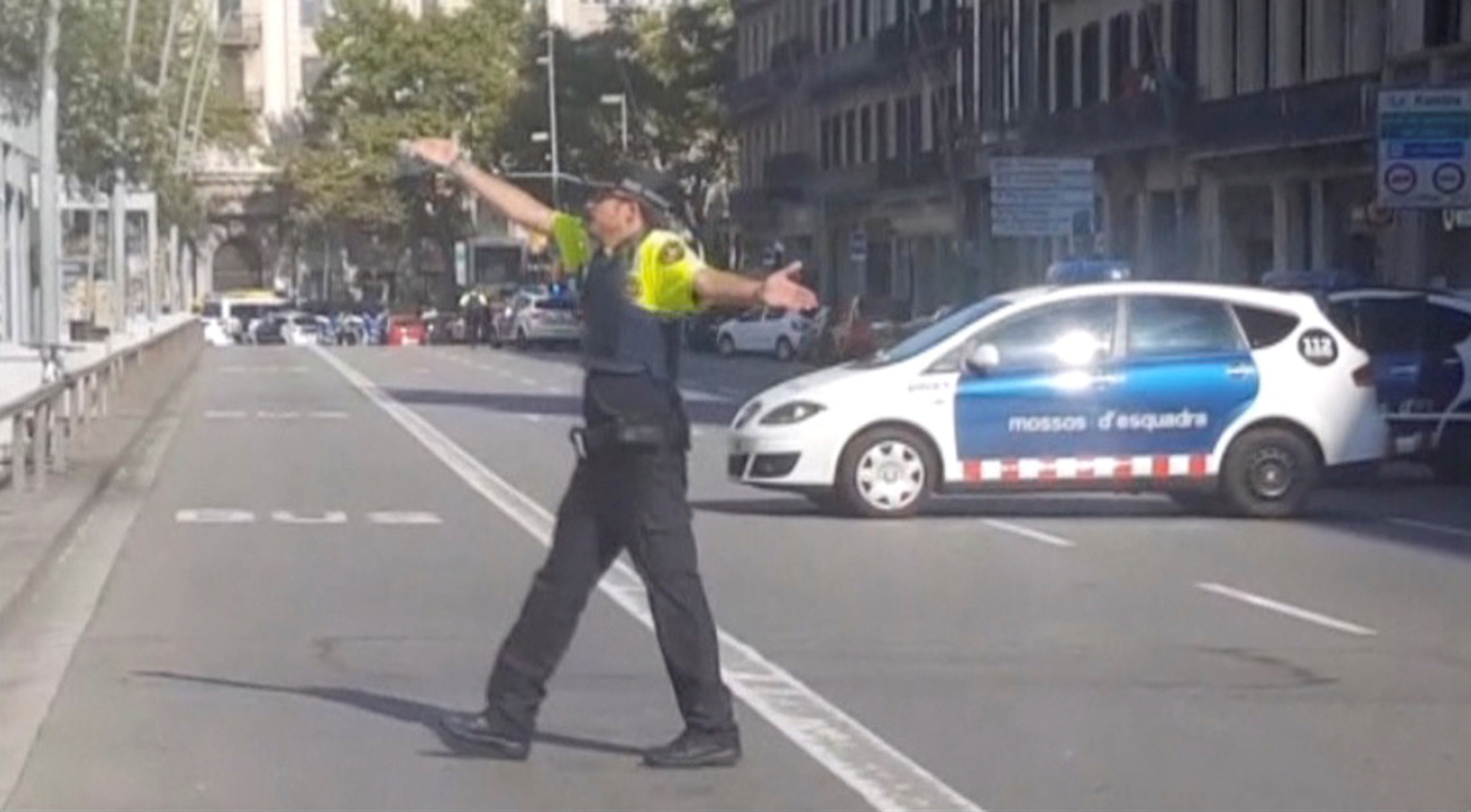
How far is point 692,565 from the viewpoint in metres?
11.6

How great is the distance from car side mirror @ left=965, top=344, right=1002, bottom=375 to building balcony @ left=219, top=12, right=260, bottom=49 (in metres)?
90.9

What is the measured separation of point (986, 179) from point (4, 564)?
5355 cm

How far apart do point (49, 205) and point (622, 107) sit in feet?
225

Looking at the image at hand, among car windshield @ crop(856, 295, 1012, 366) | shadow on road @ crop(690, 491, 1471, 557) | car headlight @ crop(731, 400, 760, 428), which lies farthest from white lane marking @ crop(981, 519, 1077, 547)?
car headlight @ crop(731, 400, 760, 428)

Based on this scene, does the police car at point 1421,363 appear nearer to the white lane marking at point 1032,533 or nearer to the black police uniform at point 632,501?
the white lane marking at point 1032,533

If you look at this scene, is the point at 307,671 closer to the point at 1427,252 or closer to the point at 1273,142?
the point at 1427,252

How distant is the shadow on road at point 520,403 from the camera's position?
142 feet

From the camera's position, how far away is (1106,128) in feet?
211

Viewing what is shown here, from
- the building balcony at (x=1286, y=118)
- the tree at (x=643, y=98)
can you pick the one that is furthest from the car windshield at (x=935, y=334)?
the tree at (x=643, y=98)

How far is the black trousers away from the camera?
11.6 m

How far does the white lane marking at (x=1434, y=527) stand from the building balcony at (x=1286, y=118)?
23071mm

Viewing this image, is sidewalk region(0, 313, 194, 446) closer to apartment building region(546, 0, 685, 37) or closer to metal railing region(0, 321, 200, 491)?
metal railing region(0, 321, 200, 491)

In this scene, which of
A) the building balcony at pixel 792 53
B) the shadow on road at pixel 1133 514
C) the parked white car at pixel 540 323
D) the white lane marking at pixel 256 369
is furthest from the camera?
the building balcony at pixel 792 53

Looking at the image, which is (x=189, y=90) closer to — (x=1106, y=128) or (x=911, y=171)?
(x=911, y=171)
